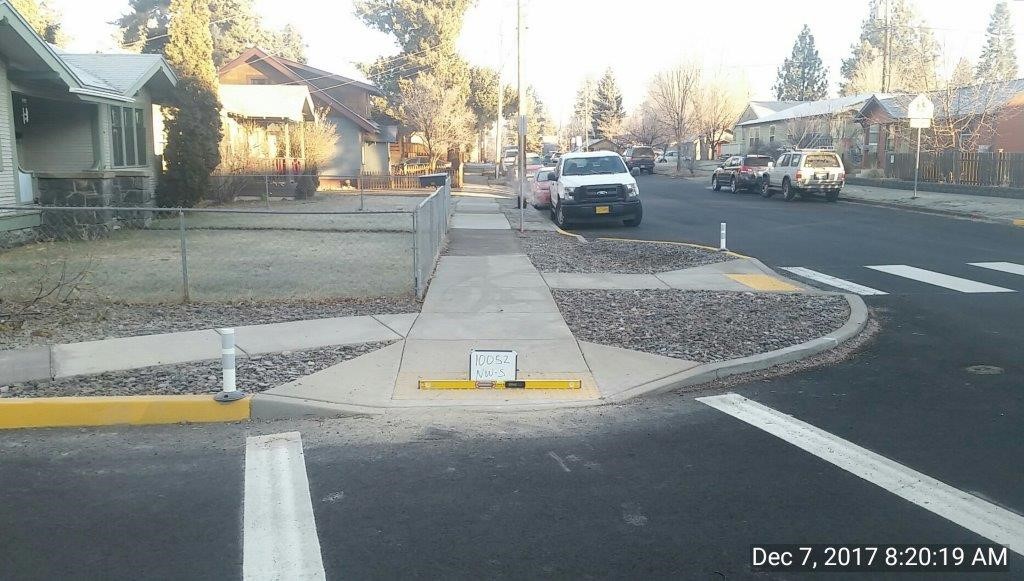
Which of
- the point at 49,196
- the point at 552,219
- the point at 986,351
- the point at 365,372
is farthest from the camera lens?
the point at 552,219

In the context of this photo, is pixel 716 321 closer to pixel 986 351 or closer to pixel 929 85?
pixel 986 351

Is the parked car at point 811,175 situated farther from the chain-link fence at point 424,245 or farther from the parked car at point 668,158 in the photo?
the parked car at point 668,158

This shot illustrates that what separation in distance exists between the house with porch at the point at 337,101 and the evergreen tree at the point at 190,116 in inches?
336

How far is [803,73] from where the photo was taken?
100062 millimetres

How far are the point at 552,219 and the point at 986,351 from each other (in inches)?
683

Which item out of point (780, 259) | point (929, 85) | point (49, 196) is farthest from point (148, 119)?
point (929, 85)

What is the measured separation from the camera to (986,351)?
8.62 metres

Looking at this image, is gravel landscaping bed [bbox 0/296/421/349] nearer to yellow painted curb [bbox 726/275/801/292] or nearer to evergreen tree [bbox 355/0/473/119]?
yellow painted curb [bbox 726/275/801/292]

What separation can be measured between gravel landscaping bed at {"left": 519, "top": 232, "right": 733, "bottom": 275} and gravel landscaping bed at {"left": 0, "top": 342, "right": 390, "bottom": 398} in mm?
6184

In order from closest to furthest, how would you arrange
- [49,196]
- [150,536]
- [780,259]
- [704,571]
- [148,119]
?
[704,571] < [150,536] < [780,259] < [49,196] < [148,119]

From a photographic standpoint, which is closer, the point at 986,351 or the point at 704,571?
the point at 704,571

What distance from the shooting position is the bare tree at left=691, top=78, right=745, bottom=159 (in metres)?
70.6

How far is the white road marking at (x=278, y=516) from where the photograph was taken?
165 inches

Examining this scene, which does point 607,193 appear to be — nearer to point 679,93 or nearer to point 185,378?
point 185,378
